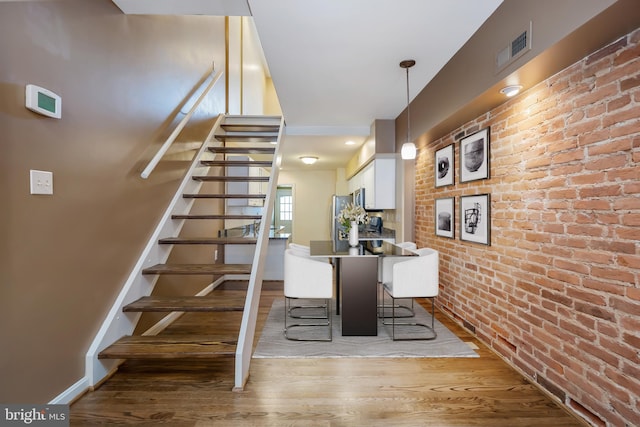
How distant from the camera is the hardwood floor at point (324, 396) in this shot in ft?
5.96

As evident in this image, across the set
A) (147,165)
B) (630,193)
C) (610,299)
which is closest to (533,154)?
(630,193)

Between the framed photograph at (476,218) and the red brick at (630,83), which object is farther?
the framed photograph at (476,218)

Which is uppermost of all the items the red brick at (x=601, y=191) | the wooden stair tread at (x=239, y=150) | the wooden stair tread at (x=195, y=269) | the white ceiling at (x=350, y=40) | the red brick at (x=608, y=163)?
the white ceiling at (x=350, y=40)

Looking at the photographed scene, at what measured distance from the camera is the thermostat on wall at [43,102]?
1604 mm

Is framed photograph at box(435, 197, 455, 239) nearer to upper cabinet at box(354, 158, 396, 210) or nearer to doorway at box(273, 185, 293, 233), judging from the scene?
upper cabinet at box(354, 158, 396, 210)

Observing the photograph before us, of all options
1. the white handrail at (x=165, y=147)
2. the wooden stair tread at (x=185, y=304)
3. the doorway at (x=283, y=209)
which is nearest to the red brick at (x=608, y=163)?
the wooden stair tread at (x=185, y=304)

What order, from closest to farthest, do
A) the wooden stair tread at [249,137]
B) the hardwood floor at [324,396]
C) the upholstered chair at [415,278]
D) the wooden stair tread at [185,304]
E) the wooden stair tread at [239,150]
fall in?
the hardwood floor at [324,396] → the wooden stair tread at [185,304] → the upholstered chair at [415,278] → the wooden stair tread at [239,150] → the wooden stair tread at [249,137]

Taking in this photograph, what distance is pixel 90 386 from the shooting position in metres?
2.06

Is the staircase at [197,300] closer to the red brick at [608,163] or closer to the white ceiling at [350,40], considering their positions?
the white ceiling at [350,40]

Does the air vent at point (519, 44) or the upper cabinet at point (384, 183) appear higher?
the air vent at point (519, 44)

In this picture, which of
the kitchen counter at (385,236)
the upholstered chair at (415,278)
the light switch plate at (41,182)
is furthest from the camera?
the kitchen counter at (385,236)

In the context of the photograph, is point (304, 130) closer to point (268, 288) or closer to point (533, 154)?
point (268, 288)

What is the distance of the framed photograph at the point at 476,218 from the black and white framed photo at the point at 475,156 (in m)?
0.21

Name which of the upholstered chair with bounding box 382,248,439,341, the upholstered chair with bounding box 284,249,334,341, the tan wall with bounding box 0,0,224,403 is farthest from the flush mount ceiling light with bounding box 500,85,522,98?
the tan wall with bounding box 0,0,224,403
